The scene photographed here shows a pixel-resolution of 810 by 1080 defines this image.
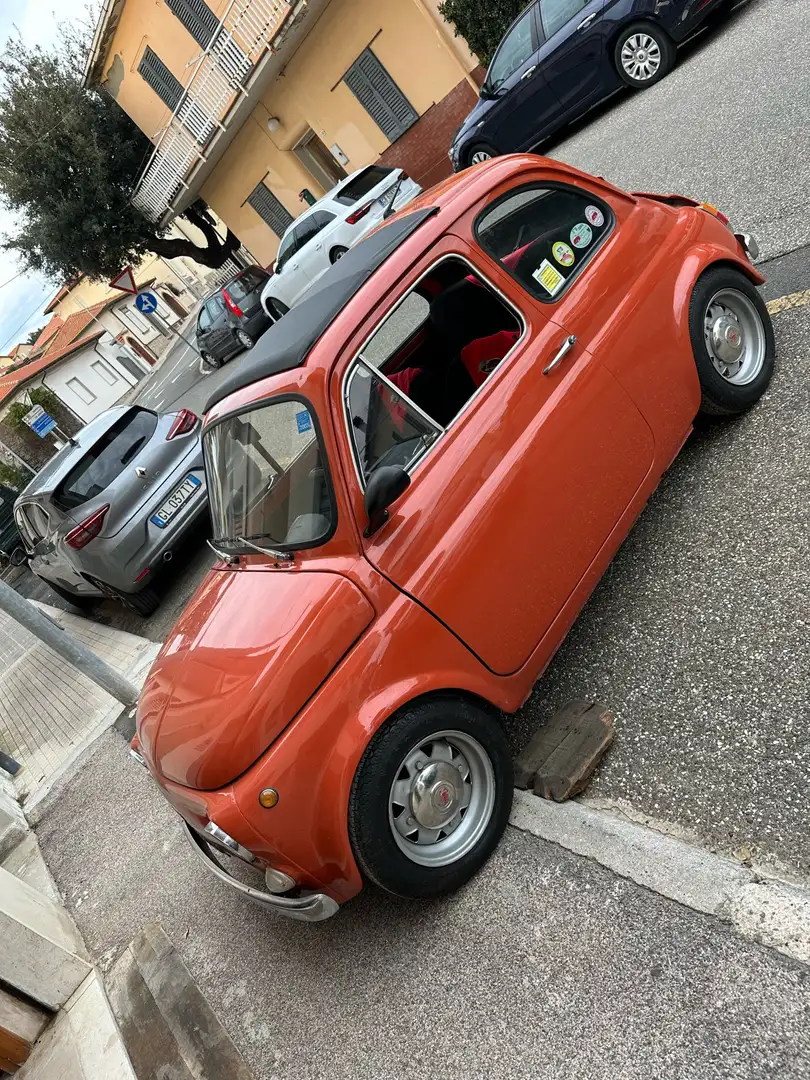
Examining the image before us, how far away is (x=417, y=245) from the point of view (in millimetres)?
2984

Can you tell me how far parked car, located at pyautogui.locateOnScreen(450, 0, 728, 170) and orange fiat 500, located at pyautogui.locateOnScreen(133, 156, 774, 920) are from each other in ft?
20.9

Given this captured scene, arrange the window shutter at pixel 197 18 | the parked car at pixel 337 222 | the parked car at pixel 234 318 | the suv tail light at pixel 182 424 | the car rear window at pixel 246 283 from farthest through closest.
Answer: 1. the window shutter at pixel 197 18
2. the car rear window at pixel 246 283
3. the parked car at pixel 234 318
4. the parked car at pixel 337 222
5. the suv tail light at pixel 182 424

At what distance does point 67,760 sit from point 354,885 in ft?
15.9

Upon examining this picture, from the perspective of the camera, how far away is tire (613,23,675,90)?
8.27 m

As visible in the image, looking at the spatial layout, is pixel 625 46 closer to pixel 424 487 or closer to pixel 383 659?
pixel 424 487

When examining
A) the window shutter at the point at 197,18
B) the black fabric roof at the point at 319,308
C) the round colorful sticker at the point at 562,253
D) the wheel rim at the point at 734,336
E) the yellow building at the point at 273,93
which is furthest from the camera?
the window shutter at the point at 197,18

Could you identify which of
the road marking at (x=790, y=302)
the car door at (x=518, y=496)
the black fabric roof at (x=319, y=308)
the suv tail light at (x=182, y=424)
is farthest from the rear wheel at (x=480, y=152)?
the car door at (x=518, y=496)

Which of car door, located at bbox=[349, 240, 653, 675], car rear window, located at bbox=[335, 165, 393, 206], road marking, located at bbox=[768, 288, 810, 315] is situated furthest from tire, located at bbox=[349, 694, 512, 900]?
A: car rear window, located at bbox=[335, 165, 393, 206]

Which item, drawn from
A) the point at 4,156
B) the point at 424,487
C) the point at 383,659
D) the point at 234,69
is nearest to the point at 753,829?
the point at 383,659

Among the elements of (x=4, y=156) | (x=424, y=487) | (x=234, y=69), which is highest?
(x=4, y=156)

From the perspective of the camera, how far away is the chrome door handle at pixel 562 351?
119 inches

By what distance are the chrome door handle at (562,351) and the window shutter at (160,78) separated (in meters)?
20.2

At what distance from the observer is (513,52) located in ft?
31.6

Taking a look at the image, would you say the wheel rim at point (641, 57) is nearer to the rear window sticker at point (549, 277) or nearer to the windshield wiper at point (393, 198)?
the windshield wiper at point (393, 198)
